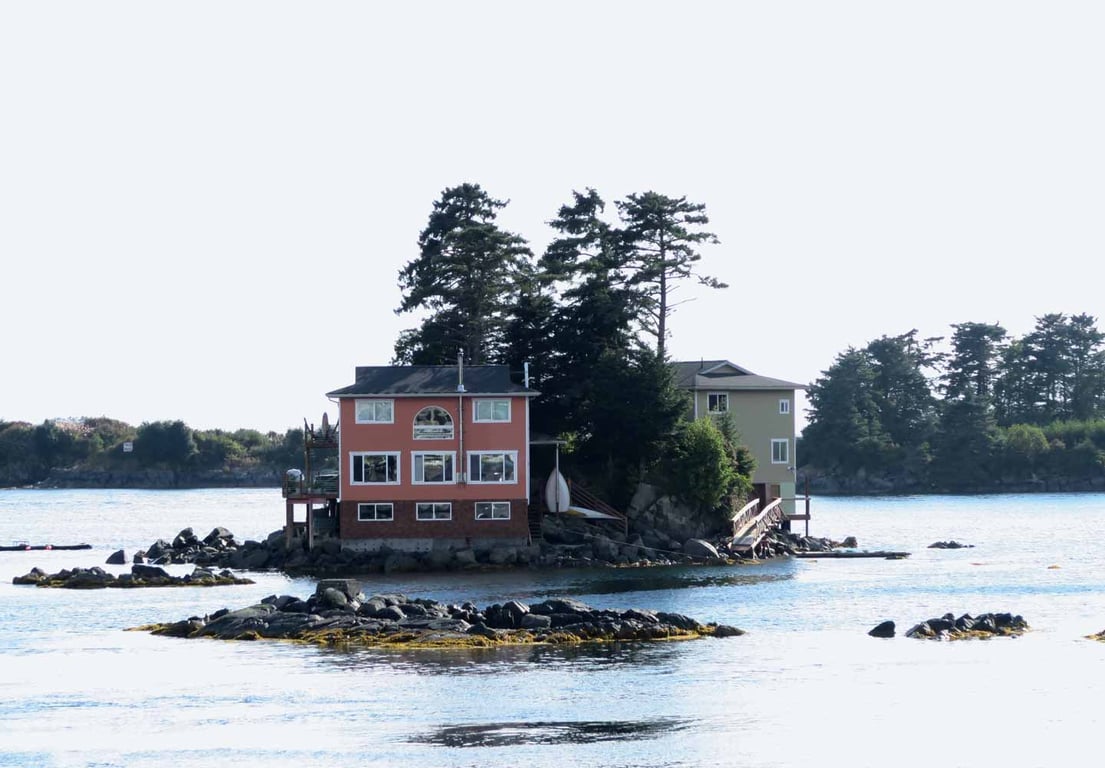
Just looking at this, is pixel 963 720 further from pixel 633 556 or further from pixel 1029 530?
pixel 1029 530

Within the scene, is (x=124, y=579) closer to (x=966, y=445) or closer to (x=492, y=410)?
(x=492, y=410)

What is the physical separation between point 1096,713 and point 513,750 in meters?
11.8

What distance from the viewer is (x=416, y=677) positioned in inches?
1389

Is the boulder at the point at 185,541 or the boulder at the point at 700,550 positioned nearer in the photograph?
the boulder at the point at 700,550

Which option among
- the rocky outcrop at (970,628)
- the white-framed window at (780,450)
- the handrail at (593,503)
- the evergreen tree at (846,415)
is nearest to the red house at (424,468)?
the handrail at (593,503)

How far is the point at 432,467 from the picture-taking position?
62.0 meters

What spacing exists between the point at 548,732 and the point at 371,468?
33686mm

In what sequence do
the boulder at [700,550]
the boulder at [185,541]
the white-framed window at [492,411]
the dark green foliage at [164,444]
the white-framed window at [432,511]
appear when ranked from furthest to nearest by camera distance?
the dark green foliage at [164,444], the boulder at [185,541], the boulder at [700,550], the white-framed window at [492,411], the white-framed window at [432,511]

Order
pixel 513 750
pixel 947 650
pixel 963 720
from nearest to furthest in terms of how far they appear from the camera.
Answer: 1. pixel 513 750
2. pixel 963 720
3. pixel 947 650

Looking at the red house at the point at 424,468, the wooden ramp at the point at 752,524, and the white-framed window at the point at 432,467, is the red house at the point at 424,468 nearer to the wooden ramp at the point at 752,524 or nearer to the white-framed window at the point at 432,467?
the white-framed window at the point at 432,467

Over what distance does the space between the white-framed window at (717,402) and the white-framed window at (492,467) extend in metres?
15.1

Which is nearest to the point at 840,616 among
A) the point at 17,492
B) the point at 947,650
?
the point at 947,650

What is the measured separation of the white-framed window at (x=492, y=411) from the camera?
62281 millimetres

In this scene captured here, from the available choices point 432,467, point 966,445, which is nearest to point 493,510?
point 432,467
